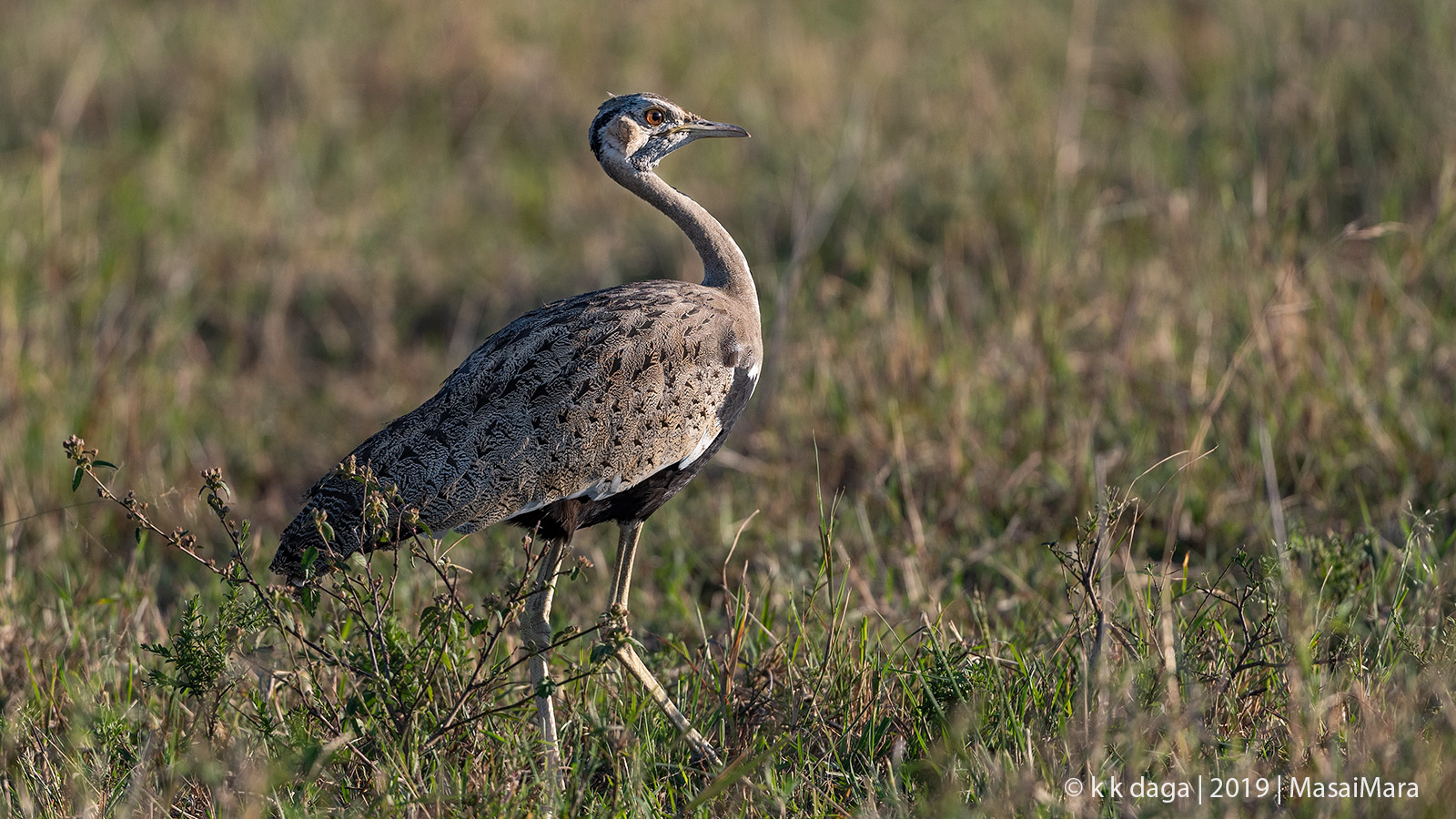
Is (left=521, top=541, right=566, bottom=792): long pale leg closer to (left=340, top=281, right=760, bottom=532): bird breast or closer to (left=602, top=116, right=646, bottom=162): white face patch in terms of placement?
(left=340, top=281, right=760, bottom=532): bird breast

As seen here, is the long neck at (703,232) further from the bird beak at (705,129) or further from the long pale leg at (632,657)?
the long pale leg at (632,657)

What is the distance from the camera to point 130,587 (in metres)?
4.27

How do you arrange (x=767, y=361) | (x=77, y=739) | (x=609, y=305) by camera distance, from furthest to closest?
1. (x=767, y=361)
2. (x=609, y=305)
3. (x=77, y=739)

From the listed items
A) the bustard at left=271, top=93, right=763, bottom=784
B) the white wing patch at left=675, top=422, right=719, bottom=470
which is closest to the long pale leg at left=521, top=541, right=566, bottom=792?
the bustard at left=271, top=93, right=763, bottom=784

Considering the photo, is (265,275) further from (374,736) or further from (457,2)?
(374,736)

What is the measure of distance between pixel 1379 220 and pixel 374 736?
4.94 m

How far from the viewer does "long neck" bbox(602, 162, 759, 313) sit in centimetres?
389

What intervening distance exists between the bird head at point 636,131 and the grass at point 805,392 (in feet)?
3.66

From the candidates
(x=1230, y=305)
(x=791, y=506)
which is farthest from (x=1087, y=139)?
(x=791, y=506)

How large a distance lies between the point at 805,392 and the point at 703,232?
68.1 inches

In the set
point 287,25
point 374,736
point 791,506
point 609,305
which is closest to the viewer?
point 374,736

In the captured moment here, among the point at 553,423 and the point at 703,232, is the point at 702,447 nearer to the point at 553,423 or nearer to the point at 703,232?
the point at 553,423

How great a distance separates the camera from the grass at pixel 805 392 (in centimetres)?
316

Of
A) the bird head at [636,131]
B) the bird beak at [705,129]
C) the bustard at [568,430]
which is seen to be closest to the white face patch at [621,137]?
the bird head at [636,131]
